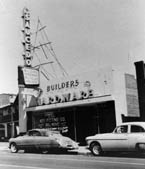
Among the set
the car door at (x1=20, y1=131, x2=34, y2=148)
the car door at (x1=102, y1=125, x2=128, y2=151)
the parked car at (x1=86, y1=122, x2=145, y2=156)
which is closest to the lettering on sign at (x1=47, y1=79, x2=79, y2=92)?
the car door at (x1=20, y1=131, x2=34, y2=148)

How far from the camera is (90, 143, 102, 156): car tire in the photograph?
15266mm

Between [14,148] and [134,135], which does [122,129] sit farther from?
[14,148]

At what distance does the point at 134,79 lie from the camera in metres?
21.8

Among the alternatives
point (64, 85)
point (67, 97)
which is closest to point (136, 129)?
point (67, 97)

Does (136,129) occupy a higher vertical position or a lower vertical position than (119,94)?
lower

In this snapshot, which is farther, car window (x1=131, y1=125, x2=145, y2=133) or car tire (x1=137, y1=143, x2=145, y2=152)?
car window (x1=131, y1=125, x2=145, y2=133)

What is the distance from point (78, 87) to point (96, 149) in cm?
721

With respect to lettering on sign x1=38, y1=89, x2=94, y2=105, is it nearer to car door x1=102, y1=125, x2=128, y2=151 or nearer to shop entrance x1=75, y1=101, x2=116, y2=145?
shop entrance x1=75, y1=101, x2=116, y2=145

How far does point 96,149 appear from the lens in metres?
15.4

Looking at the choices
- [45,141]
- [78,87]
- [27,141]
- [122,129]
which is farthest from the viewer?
[78,87]

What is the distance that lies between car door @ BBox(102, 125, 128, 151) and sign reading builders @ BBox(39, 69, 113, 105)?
545 cm

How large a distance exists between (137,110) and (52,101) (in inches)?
252

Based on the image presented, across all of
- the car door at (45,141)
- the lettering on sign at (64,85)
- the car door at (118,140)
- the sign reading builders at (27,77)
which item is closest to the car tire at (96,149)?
the car door at (118,140)

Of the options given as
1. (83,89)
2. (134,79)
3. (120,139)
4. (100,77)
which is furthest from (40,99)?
(120,139)
